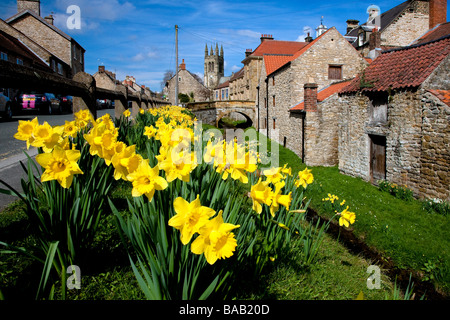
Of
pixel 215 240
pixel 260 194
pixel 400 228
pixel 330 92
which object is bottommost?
pixel 400 228

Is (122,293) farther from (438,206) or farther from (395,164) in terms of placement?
(395,164)

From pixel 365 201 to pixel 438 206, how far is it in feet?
6.87

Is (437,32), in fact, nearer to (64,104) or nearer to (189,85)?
(64,104)

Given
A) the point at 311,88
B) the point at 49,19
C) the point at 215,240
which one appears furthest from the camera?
the point at 49,19

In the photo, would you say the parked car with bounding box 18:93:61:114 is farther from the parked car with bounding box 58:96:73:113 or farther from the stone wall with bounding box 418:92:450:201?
the stone wall with bounding box 418:92:450:201

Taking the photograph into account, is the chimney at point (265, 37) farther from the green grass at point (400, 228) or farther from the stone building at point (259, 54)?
the green grass at point (400, 228)

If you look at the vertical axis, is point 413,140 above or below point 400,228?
above

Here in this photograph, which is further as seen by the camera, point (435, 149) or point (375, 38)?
point (375, 38)

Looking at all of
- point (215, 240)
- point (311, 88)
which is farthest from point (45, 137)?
point (311, 88)

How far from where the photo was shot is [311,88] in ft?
52.7

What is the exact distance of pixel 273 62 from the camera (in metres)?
27.0

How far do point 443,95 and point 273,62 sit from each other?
1913 cm

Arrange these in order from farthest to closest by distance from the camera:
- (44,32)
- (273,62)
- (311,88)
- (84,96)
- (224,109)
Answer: (224,109) → (44,32) → (273,62) → (311,88) → (84,96)

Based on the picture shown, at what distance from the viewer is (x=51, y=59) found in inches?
1186
